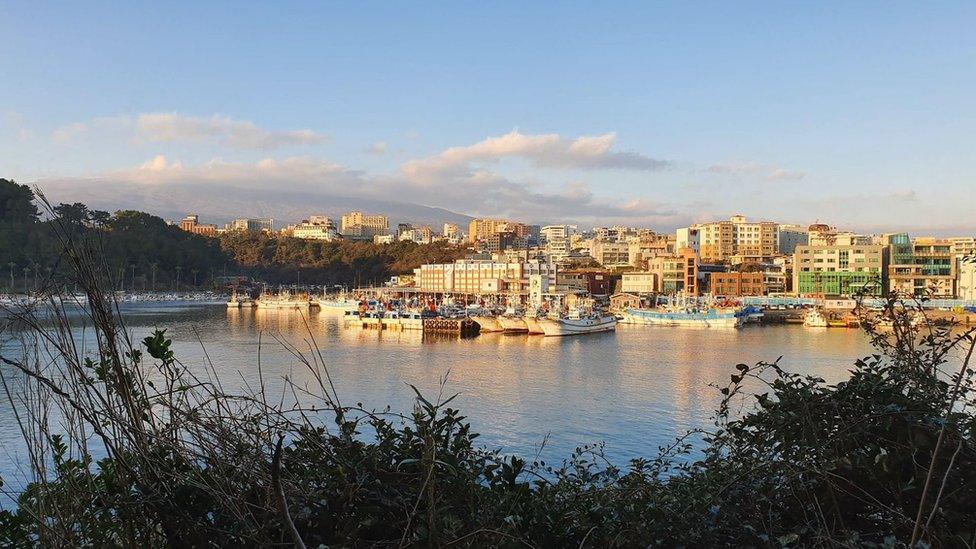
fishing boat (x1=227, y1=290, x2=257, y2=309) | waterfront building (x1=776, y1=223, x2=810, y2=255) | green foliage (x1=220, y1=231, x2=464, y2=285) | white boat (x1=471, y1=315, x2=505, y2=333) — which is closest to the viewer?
white boat (x1=471, y1=315, x2=505, y2=333)

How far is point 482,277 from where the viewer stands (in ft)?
172

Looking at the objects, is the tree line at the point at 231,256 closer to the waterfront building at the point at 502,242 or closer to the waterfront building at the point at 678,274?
the waterfront building at the point at 502,242

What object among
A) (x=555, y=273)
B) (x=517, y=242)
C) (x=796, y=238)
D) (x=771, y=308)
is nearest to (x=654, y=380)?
(x=771, y=308)

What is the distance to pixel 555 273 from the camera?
49.3 m

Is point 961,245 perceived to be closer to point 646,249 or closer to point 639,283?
point 639,283

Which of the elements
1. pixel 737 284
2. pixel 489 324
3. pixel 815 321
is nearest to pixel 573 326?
pixel 489 324

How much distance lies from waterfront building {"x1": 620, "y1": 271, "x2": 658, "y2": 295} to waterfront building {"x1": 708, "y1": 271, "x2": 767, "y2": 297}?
3.69m

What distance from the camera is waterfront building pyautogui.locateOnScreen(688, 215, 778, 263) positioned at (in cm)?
6378

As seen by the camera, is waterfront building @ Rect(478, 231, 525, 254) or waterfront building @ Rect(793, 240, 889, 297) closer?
waterfront building @ Rect(793, 240, 889, 297)

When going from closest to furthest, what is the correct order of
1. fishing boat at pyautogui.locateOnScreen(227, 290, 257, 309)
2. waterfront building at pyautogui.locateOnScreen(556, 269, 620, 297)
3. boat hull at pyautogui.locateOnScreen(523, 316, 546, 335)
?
boat hull at pyautogui.locateOnScreen(523, 316, 546, 335) → fishing boat at pyautogui.locateOnScreen(227, 290, 257, 309) → waterfront building at pyautogui.locateOnScreen(556, 269, 620, 297)

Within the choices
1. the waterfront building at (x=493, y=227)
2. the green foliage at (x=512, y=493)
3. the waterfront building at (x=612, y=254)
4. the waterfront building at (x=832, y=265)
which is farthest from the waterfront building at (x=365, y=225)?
the green foliage at (x=512, y=493)

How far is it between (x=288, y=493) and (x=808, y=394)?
140 cm

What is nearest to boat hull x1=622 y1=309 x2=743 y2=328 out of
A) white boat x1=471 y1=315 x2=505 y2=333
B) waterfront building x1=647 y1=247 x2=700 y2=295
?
white boat x1=471 y1=315 x2=505 y2=333

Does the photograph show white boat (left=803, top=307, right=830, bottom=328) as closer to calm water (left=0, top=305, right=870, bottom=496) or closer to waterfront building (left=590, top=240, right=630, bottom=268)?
calm water (left=0, top=305, right=870, bottom=496)
